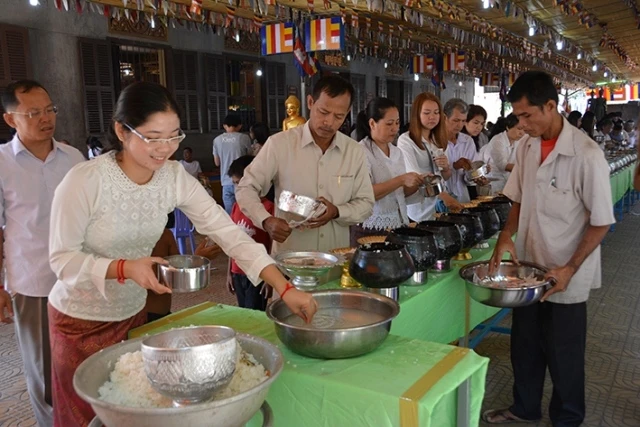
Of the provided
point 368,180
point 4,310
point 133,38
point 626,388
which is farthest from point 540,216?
point 133,38

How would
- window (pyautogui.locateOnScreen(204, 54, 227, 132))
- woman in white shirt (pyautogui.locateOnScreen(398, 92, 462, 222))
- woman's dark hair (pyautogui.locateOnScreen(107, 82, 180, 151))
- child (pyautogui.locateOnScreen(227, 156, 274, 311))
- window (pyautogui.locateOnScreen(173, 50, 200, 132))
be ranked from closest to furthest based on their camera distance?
woman's dark hair (pyautogui.locateOnScreen(107, 82, 180, 151))
child (pyautogui.locateOnScreen(227, 156, 274, 311))
woman in white shirt (pyautogui.locateOnScreen(398, 92, 462, 222))
window (pyautogui.locateOnScreen(173, 50, 200, 132))
window (pyautogui.locateOnScreen(204, 54, 227, 132))

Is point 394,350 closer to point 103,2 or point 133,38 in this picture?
point 103,2

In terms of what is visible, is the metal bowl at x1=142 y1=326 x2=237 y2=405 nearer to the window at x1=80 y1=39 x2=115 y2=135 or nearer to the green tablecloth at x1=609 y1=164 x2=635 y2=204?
the green tablecloth at x1=609 y1=164 x2=635 y2=204

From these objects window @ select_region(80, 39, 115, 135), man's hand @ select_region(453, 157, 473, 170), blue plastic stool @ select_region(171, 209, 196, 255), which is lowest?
blue plastic stool @ select_region(171, 209, 196, 255)

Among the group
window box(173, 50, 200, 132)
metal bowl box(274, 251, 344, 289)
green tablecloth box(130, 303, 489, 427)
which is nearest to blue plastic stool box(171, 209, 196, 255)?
metal bowl box(274, 251, 344, 289)

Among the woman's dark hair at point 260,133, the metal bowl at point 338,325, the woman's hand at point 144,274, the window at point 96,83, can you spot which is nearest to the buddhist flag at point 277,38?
the woman's dark hair at point 260,133

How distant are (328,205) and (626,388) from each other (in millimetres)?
2047

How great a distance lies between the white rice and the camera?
3.58 ft

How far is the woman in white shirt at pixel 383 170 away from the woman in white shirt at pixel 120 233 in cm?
143

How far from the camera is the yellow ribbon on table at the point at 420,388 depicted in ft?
3.86

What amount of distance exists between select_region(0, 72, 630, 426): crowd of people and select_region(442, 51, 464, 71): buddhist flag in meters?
7.46

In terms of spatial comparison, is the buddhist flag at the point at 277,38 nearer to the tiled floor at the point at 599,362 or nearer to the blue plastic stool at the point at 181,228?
the blue plastic stool at the point at 181,228

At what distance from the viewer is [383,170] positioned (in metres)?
2.98

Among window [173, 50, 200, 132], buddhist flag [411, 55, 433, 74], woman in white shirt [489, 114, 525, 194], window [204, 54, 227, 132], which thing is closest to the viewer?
woman in white shirt [489, 114, 525, 194]
